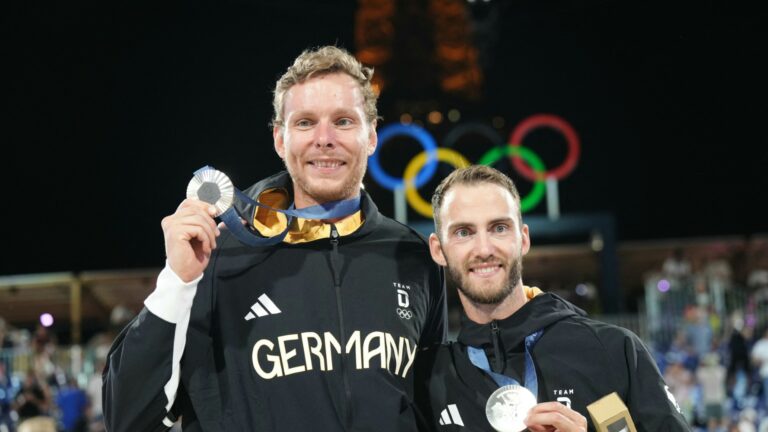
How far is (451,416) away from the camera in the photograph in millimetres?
2980

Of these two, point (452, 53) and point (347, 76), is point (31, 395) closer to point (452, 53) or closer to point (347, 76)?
point (347, 76)

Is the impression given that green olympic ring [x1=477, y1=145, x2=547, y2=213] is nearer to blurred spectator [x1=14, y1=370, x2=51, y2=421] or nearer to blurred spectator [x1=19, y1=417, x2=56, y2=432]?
blurred spectator [x1=14, y1=370, x2=51, y2=421]

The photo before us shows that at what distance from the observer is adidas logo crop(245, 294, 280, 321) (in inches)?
111

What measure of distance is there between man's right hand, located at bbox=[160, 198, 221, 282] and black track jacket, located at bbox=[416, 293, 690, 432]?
0.97m

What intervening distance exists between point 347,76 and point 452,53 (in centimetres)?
1721

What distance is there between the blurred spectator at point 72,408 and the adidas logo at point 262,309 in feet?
26.2

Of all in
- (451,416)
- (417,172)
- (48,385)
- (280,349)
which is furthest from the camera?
(417,172)

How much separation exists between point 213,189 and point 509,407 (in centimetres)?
109

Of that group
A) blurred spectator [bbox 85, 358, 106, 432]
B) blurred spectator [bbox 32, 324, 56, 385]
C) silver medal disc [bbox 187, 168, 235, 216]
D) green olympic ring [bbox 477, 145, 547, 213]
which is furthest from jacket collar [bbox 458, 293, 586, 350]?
green olympic ring [bbox 477, 145, 547, 213]

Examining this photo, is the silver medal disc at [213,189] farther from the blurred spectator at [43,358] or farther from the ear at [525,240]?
the blurred spectator at [43,358]

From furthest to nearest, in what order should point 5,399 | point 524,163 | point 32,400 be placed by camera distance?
point 524,163, point 5,399, point 32,400

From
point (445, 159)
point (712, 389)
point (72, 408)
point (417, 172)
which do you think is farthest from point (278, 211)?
point (445, 159)

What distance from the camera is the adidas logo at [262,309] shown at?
283cm

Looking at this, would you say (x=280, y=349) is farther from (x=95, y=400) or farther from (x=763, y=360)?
(x=763, y=360)
